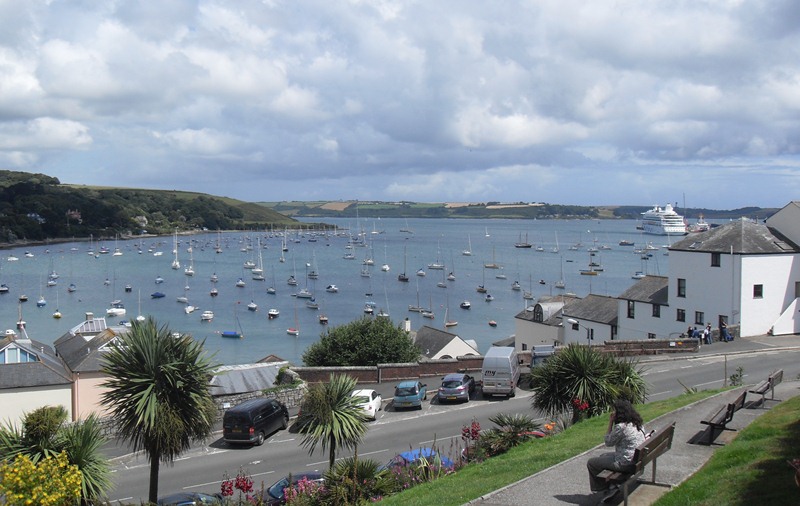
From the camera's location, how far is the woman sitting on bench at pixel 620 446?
959cm

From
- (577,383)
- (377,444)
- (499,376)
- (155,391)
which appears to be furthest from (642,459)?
(499,376)

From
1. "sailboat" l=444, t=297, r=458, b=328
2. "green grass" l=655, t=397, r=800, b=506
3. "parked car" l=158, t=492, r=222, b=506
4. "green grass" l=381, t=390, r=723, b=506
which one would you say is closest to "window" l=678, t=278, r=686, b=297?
"green grass" l=381, t=390, r=723, b=506

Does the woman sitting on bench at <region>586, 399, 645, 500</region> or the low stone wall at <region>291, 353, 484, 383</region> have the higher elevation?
the woman sitting on bench at <region>586, 399, 645, 500</region>

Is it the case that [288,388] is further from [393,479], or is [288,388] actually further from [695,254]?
[695,254]

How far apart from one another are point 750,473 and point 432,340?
37811 mm

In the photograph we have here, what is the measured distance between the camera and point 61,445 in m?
13.6

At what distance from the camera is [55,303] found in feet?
382

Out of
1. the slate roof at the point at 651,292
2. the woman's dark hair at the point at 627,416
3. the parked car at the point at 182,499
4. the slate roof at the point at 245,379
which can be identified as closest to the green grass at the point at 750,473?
the woman's dark hair at the point at 627,416

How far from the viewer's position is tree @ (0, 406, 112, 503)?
1324cm

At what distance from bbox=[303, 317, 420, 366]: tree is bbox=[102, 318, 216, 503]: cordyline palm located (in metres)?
19.9

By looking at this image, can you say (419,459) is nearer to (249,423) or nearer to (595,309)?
(249,423)

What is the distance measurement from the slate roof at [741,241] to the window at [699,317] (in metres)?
3.60

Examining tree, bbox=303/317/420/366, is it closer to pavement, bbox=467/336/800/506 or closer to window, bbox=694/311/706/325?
window, bbox=694/311/706/325

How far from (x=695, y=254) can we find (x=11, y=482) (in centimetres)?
3896
